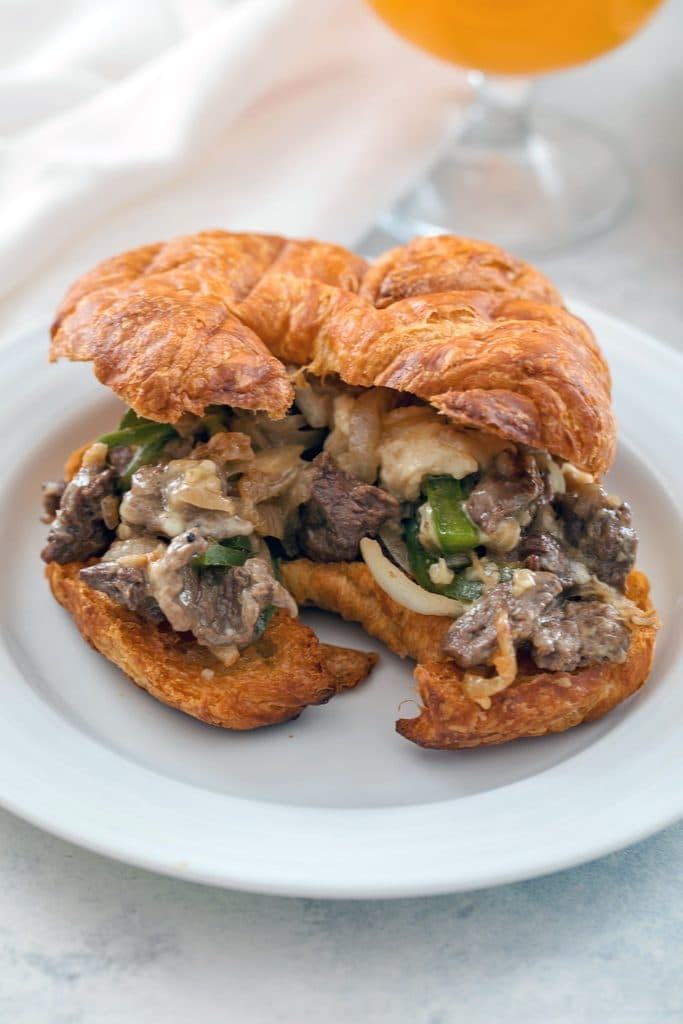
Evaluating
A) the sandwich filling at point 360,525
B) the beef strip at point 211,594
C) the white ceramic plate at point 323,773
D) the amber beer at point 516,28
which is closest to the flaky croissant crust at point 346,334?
the sandwich filling at point 360,525

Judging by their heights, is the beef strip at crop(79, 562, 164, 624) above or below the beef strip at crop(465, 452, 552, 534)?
above

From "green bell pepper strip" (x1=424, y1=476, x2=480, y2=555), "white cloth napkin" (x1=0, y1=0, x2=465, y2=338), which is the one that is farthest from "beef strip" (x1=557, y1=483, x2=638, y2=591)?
"white cloth napkin" (x1=0, y1=0, x2=465, y2=338)

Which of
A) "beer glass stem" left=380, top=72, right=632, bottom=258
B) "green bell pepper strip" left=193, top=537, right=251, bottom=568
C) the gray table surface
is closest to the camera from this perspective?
the gray table surface

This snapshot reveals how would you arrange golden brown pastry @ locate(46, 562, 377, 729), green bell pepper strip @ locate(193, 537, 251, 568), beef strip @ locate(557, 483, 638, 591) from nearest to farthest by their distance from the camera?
1. golden brown pastry @ locate(46, 562, 377, 729)
2. green bell pepper strip @ locate(193, 537, 251, 568)
3. beef strip @ locate(557, 483, 638, 591)

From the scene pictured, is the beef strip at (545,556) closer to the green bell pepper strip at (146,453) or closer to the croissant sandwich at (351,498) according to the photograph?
the croissant sandwich at (351,498)

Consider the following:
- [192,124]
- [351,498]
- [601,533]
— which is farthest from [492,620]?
[192,124]

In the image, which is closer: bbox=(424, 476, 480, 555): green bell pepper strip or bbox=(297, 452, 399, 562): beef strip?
bbox=(424, 476, 480, 555): green bell pepper strip

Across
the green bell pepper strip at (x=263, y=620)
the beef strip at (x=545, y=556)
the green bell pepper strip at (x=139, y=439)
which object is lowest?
the beef strip at (x=545, y=556)

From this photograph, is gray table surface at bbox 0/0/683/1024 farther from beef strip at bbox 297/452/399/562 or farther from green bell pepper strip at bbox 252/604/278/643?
beef strip at bbox 297/452/399/562
